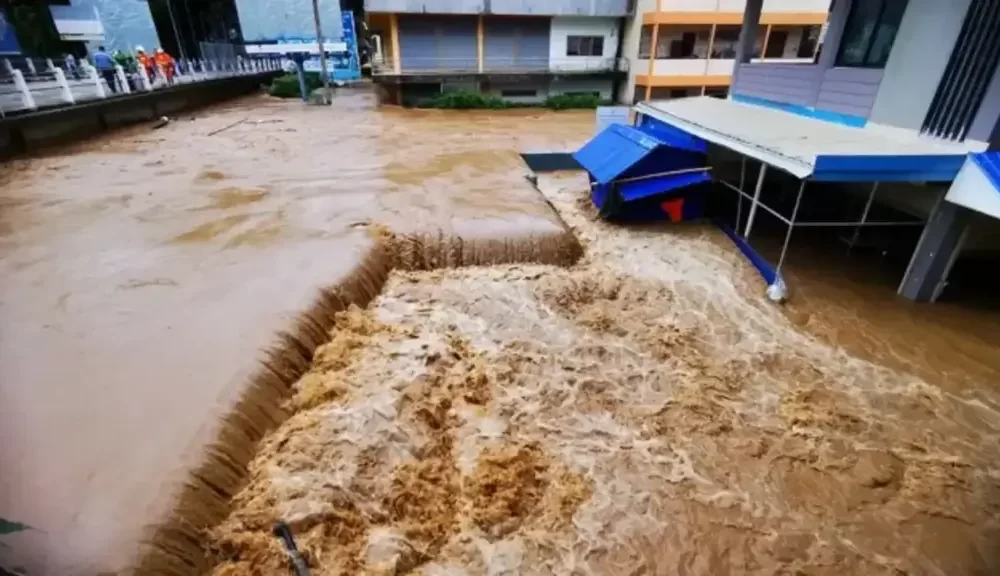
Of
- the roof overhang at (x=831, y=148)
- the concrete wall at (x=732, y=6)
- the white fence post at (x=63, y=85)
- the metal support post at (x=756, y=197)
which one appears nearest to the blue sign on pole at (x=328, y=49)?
the white fence post at (x=63, y=85)

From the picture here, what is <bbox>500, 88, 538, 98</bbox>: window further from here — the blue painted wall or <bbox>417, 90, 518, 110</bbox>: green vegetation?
the blue painted wall

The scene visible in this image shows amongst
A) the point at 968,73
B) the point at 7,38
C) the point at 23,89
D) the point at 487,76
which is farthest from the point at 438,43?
the point at 968,73

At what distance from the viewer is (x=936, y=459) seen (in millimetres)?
4676

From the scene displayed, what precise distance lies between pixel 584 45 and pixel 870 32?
1649 centimetres

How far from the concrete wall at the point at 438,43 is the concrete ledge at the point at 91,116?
885cm

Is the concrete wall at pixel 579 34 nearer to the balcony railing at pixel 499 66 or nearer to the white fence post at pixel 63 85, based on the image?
the balcony railing at pixel 499 66

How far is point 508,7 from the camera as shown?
20828 mm

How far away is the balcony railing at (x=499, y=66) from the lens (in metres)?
21.8

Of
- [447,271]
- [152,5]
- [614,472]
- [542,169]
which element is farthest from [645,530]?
[152,5]

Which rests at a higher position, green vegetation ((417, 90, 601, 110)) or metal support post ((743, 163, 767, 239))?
metal support post ((743, 163, 767, 239))

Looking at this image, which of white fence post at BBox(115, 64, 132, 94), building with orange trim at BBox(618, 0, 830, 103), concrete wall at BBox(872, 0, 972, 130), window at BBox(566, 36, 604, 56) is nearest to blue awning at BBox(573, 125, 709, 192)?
concrete wall at BBox(872, 0, 972, 130)

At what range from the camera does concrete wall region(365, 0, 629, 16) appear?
19.9 metres

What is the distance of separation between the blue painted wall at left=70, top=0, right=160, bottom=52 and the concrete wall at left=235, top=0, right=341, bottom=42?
5932mm

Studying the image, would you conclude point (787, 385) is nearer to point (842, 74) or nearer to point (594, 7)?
point (842, 74)
